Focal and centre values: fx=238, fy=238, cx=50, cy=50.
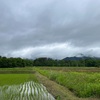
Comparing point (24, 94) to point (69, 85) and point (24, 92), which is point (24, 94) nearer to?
point (24, 92)

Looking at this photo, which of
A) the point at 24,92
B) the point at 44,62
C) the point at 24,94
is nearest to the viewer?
the point at 24,94

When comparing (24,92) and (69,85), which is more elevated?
(69,85)

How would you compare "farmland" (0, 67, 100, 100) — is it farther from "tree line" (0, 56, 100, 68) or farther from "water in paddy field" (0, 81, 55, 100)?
"tree line" (0, 56, 100, 68)

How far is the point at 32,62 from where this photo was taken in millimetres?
67562

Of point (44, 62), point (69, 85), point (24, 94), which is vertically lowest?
point (24, 94)

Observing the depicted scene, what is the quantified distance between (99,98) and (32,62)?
60725mm

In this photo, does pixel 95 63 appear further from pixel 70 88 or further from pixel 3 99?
pixel 3 99

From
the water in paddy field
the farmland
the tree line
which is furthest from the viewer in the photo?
the tree line

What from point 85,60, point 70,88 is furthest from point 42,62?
point 70,88

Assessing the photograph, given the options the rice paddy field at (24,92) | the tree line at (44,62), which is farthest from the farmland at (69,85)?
the tree line at (44,62)

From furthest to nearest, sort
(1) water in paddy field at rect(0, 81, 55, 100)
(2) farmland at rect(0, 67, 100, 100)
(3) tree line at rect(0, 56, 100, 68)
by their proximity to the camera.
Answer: (3) tree line at rect(0, 56, 100, 68) → (2) farmland at rect(0, 67, 100, 100) → (1) water in paddy field at rect(0, 81, 55, 100)

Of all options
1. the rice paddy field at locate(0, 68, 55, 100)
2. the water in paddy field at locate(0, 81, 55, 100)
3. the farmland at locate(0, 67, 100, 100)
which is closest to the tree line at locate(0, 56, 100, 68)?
the farmland at locate(0, 67, 100, 100)

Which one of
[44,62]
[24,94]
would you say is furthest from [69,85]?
[44,62]

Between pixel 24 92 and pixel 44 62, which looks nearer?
pixel 24 92
